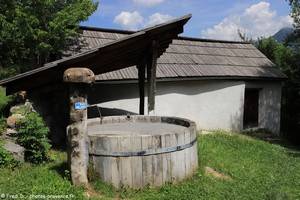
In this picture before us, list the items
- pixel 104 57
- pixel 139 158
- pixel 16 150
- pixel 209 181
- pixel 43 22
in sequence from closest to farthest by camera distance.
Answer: pixel 139 158 → pixel 16 150 → pixel 209 181 → pixel 104 57 → pixel 43 22

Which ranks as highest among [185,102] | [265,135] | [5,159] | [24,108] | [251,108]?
[24,108]

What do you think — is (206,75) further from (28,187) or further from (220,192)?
(28,187)

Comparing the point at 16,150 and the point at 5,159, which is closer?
the point at 5,159

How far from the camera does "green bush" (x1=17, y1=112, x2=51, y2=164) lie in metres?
7.45

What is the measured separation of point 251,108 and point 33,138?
39.7 ft

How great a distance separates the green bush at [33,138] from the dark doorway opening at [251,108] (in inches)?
461

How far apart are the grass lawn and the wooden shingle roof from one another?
14.9 feet

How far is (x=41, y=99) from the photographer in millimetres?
10172

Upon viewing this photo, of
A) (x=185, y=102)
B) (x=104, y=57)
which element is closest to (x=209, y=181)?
(x=104, y=57)

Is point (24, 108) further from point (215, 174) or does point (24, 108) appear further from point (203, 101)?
point (203, 101)

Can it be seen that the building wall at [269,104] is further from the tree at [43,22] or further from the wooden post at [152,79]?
the tree at [43,22]

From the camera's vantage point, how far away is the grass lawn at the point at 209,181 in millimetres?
6293

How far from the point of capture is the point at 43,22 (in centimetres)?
1245

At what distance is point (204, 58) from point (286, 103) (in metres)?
6.26
